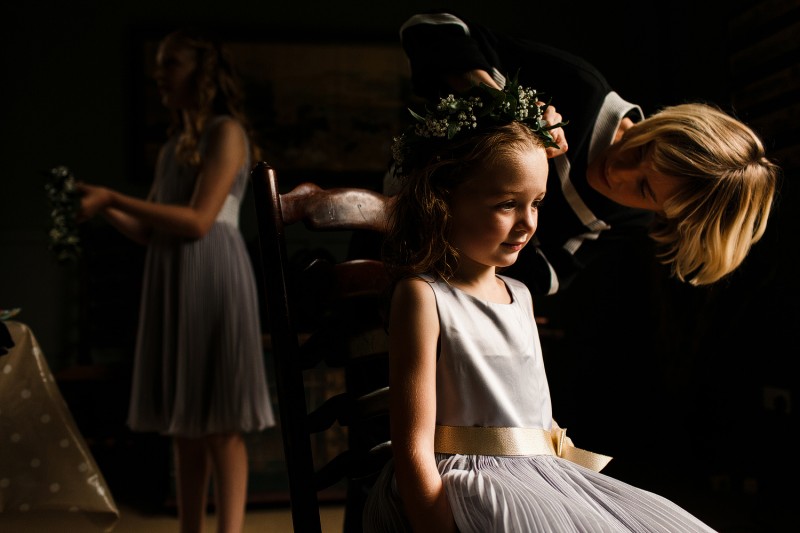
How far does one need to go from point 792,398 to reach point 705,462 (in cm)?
51

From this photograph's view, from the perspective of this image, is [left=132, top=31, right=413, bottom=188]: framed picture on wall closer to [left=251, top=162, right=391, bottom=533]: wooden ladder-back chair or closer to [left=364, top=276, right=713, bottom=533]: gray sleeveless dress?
[left=251, top=162, right=391, bottom=533]: wooden ladder-back chair

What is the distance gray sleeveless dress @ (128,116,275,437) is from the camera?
2.30 meters

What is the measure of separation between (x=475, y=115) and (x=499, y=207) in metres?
0.14

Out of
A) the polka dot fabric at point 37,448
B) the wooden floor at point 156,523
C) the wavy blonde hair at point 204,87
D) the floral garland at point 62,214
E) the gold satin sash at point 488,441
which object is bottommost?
the wooden floor at point 156,523

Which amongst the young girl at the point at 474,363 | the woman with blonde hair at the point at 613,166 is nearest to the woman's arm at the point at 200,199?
the woman with blonde hair at the point at 613,166

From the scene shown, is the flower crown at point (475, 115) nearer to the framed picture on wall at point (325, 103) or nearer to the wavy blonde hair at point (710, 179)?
the wavy blonde hair at point (710, 179)

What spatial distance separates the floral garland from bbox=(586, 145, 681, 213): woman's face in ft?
5.10

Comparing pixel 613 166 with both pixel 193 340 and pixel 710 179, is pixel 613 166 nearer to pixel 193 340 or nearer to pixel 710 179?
pixel 710 179

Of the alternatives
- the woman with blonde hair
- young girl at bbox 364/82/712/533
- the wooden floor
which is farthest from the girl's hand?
young girl at bbox 364/82/712/533

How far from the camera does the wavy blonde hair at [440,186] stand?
1048 millimetres

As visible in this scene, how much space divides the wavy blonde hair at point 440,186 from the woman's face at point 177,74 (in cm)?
140

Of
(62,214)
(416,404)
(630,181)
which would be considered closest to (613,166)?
(630,181)

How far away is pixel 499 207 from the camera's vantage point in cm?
104

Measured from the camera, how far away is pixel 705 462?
138 inches
